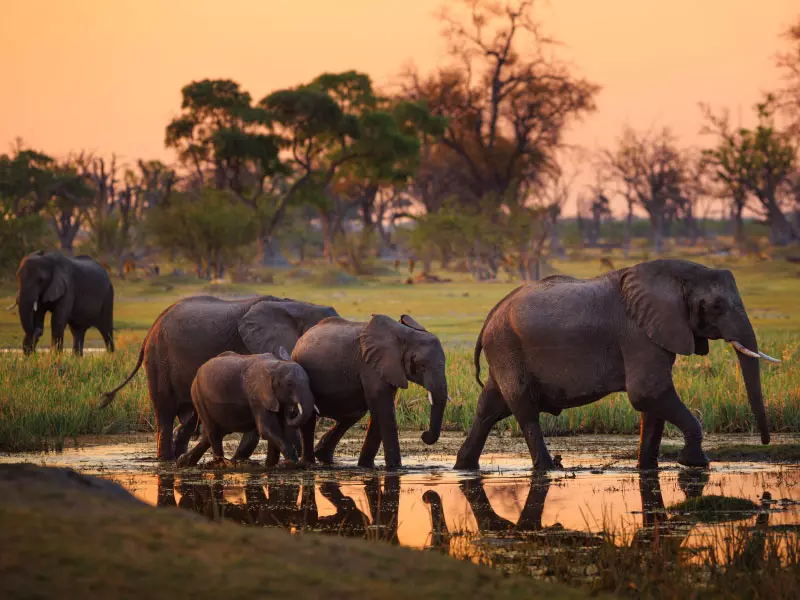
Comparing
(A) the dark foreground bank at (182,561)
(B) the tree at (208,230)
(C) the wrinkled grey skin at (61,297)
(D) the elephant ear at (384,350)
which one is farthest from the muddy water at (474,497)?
(B) the tree at (208,230)

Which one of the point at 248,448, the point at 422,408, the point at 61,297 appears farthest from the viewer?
the point at 61,297

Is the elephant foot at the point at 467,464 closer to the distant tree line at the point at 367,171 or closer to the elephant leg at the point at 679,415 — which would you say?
the elephant leg at the point at 679,415

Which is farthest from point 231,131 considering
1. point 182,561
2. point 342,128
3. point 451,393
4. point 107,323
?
point 182,561

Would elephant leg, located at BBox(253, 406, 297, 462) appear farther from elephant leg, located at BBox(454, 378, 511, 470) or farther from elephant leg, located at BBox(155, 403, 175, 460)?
elephant leg, located at BBox(155, 403, 175, 460)

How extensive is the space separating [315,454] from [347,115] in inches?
1894

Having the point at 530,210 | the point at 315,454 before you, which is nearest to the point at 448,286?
the point at 530,210

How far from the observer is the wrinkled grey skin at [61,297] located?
67.7ft

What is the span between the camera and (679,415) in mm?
9344

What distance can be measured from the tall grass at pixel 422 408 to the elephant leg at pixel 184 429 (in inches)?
37.2

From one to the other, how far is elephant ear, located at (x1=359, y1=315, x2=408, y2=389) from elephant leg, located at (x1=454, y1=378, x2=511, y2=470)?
0.64 meters

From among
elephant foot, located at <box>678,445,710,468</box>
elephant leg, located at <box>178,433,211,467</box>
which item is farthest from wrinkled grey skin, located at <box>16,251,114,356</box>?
elephant foot, located at <box>678,445,710,468</box>

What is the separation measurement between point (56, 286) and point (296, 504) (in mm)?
13905

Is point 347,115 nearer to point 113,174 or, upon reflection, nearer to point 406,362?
point 113,174

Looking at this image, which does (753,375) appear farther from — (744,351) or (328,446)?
(328,446)
